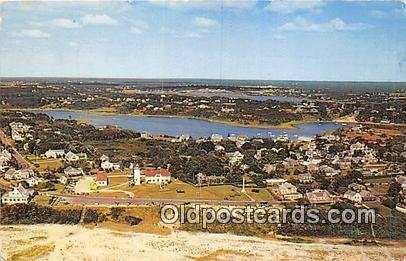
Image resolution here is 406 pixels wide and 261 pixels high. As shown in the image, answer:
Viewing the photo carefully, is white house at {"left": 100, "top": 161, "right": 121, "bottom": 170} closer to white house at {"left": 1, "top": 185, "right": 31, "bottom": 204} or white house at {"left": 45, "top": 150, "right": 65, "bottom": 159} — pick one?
white house at {"left": 45, "top": 150, "right": 65, "bottom": 159}

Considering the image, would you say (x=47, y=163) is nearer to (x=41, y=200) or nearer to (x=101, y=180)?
(x=41, y=200)

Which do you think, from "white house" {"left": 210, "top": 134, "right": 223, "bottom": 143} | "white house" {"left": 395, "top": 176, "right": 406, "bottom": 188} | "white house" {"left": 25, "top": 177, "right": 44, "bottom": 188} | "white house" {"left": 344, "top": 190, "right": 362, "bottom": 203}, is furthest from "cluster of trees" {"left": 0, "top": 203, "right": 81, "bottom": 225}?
"white house" {"left": 395, "top": 176, "right": 406, "bottom": 188}

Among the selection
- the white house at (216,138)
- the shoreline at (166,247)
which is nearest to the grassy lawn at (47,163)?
the shoreline at (166,247)

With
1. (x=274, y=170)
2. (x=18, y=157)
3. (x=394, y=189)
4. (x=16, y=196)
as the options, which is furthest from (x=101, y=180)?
(x=394, y=189)

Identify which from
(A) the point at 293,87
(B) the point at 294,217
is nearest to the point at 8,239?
(B) the point at 294,217

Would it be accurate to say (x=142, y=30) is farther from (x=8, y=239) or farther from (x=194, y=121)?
(x=8, y=239)

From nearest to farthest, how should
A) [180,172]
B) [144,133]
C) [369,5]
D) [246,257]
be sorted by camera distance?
[246,257] < [369,5] < [180,172] < [144,133]

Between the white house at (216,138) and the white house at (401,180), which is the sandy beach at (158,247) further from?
the white house at (216,138)
